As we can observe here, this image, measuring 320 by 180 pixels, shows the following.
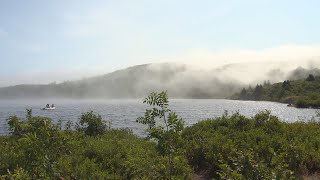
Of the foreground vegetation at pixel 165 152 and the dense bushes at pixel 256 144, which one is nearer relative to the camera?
the foreground vegetation at pixel 165 152

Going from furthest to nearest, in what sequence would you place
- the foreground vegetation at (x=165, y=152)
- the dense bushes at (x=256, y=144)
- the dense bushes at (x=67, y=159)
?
the dense bushes at (x=256, y=144)
the dense bushes at (x=67, y=159)
the foreground vegetation at (x=165, y=152)

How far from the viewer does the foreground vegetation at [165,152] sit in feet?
25.7

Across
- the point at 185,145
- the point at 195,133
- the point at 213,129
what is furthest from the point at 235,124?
the point at 185,145

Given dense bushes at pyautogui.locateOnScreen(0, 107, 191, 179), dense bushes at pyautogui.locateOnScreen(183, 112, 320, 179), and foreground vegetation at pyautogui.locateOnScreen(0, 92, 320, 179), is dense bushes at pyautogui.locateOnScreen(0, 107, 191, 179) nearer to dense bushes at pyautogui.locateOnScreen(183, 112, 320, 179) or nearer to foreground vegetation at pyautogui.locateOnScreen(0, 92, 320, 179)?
foreground vegetation at pyautogui.locateOnScreen(0, 92, 320, 179)

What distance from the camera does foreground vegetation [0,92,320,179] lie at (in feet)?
25.7

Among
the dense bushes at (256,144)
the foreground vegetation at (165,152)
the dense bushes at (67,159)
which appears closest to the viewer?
the foreground vegetation at (165,152)

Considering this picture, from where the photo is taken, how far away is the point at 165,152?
791 cm

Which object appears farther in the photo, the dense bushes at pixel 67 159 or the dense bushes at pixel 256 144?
the dense bushes at pixel 256 144

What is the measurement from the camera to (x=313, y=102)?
138875 millimetres

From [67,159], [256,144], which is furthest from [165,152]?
[256,144]

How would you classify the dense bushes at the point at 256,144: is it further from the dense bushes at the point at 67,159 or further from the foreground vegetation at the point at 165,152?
the dense bushes at the point at 67,159

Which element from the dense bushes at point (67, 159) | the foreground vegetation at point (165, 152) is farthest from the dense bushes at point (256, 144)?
the dense bushes at point (67, 159)

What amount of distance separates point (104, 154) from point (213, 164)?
6318 millimetres

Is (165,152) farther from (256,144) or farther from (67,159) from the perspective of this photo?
(256,144)
